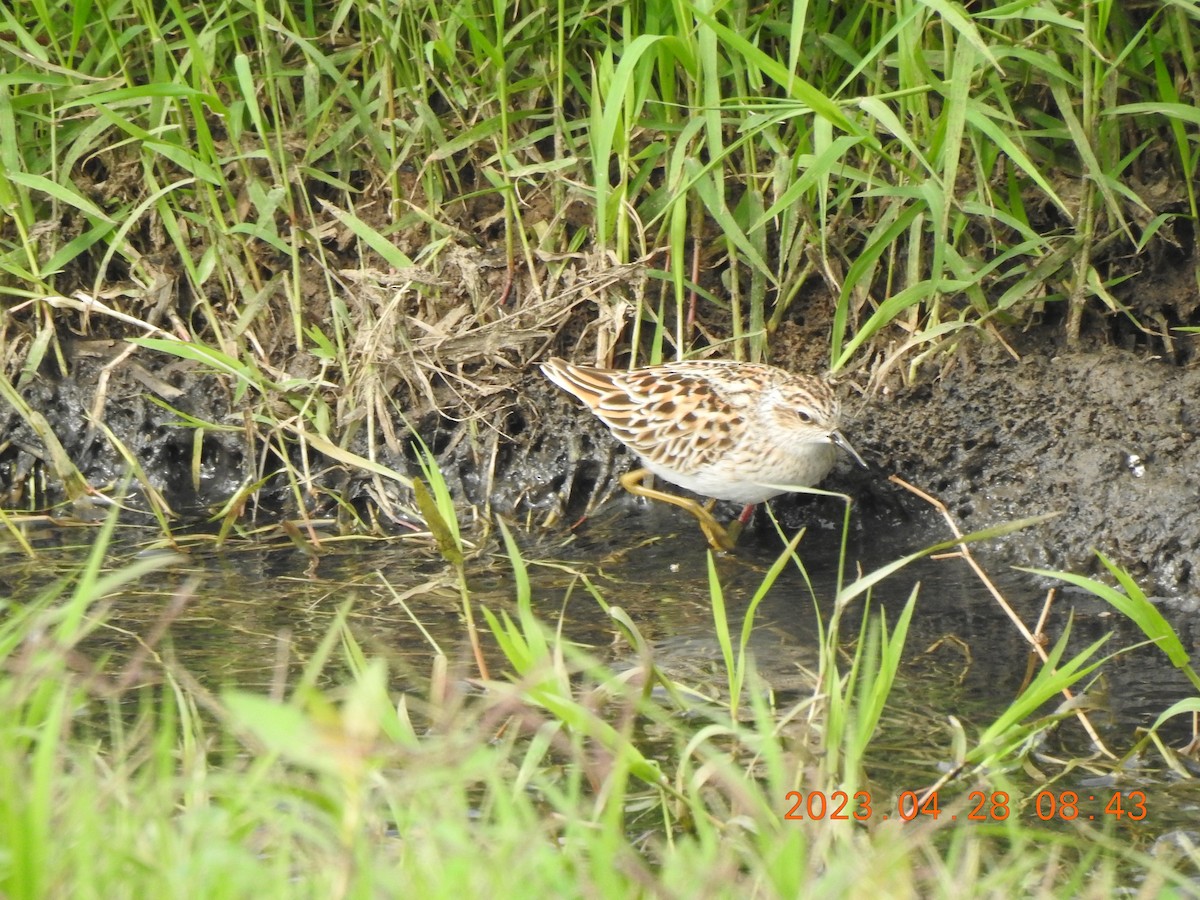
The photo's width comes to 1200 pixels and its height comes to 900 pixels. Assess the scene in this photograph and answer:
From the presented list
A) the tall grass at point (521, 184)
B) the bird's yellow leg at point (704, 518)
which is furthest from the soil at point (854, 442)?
the bird's yellow leg at point (704, 518)

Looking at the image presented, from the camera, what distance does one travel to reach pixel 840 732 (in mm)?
3693

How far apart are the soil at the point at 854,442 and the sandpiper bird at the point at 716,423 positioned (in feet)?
1.16

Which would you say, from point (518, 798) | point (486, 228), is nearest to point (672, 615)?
point (486, 228)

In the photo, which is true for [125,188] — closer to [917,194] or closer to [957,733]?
[917,194]

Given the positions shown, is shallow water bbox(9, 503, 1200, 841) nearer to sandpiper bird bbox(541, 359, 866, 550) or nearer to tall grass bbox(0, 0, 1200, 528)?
sandpiper bird bbox(541, 359, 866, 550)


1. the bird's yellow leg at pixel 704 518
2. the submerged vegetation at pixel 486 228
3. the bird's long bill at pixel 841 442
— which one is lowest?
the bird's yellow leg at pixel 704 518

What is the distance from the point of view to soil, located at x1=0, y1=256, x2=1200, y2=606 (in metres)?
5.94

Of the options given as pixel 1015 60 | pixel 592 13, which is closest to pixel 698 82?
pixel 592 13

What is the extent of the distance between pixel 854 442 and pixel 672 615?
1.21 meters

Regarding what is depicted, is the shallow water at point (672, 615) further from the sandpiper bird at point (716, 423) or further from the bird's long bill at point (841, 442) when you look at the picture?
the bird's long bill at point (841, 442)

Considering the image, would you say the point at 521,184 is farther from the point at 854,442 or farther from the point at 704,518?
the point at 854,442

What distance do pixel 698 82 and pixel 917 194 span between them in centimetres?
102

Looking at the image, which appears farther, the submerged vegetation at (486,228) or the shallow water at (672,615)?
the submerged vegetation at (486,228)

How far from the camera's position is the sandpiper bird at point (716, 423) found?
6.17 meters
